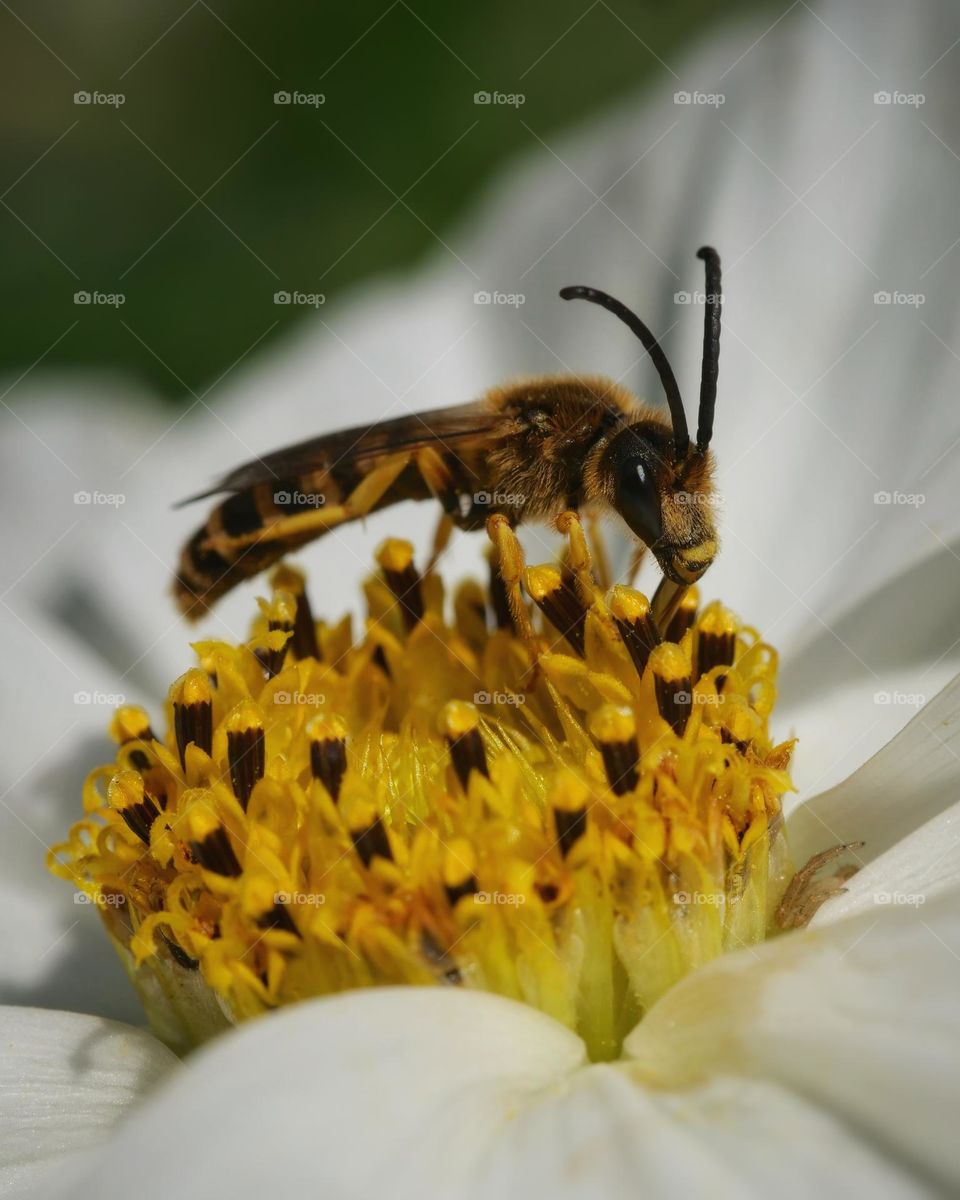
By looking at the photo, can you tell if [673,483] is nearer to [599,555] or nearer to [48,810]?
[599,555]

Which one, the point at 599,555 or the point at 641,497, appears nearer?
the point at 641,497

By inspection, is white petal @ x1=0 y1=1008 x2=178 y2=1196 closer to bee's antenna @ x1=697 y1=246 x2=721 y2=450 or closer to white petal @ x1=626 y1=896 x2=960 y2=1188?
white petal @ x1=626 y1=896 x2=960 y2=1188

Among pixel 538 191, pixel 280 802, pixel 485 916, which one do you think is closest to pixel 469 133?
pixel 538 191

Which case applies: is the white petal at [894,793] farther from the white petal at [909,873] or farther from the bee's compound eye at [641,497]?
the bee's compound eye at [641,497]

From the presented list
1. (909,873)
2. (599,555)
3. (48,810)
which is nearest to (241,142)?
(599,555)

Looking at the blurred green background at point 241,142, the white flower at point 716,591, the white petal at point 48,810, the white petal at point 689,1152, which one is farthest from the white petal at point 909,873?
the blurred green background at point 241,142
